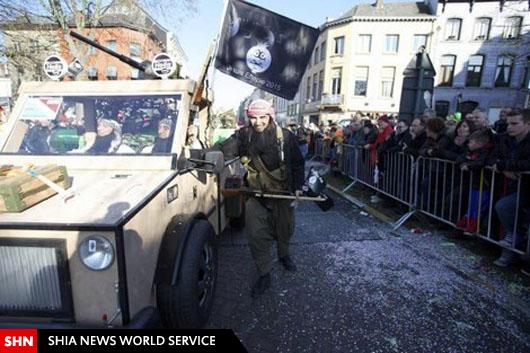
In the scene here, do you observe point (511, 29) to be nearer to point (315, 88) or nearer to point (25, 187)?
point (315, 88)

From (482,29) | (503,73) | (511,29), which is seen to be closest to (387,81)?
(482,29)

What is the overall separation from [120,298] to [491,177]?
4.56 metres

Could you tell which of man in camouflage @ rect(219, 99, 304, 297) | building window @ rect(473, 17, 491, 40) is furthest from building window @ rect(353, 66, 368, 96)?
man in camouflage @ rect(219, 99, 304, 297)

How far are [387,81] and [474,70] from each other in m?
8.23

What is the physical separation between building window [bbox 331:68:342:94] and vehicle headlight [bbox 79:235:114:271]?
122 ft

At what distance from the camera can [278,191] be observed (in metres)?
3.52

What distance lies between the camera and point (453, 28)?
32.6m

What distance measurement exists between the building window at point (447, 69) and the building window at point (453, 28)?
2002 millimetres

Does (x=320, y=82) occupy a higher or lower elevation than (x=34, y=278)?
higher

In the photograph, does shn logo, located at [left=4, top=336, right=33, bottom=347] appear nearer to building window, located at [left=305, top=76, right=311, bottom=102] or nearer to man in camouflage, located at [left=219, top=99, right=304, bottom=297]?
man in camouflage, located at [left=219, top=99, right=304, bottom=297]

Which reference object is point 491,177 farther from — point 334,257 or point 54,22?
point 54,22

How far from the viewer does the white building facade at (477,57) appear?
31.0m

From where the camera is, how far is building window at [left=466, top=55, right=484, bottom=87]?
3198 cm

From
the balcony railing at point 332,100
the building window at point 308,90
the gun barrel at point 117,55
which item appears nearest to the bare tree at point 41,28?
the gun barrel at point 117,55
